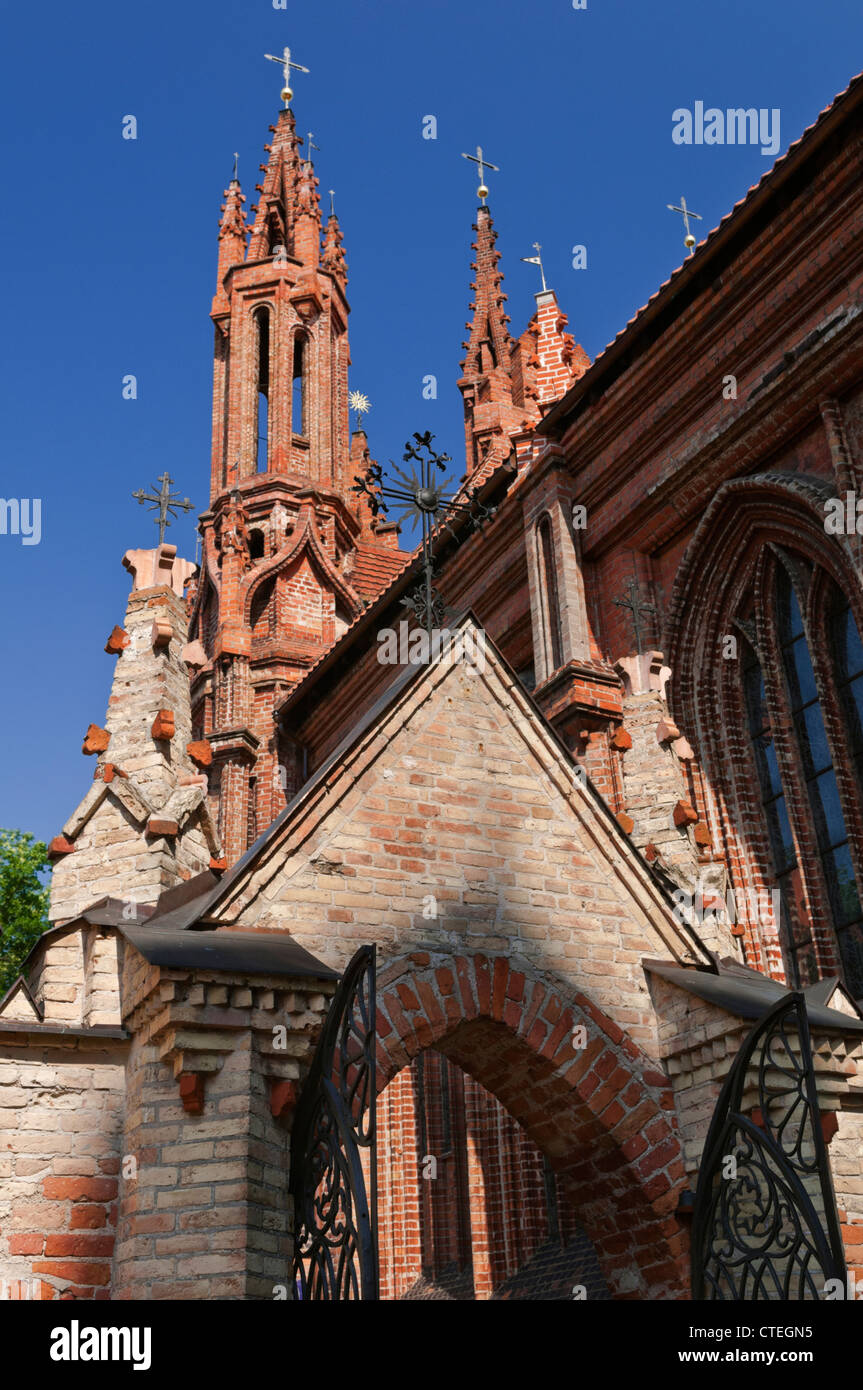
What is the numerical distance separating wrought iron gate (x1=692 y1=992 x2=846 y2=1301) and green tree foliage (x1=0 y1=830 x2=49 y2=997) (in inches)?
690

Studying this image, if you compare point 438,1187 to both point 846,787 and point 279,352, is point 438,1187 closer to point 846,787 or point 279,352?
point 846,787

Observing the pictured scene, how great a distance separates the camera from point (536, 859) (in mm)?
7703

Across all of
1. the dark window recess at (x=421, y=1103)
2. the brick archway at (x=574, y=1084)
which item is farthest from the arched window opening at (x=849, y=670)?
the dark window recess at (x=421, y=1103)

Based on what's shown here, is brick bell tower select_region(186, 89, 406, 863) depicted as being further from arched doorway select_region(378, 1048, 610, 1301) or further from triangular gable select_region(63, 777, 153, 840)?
triangular gable select_region(63, 777, 153, 840)

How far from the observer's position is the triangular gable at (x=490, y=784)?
7.13 metres

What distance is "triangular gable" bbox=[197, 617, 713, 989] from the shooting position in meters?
7.13

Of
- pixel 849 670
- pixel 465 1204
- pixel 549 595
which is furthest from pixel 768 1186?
pixel 465 1204

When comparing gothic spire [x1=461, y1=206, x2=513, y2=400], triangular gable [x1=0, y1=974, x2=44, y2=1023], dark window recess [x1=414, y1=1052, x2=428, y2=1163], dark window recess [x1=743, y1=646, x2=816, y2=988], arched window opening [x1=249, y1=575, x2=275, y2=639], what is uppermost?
gothic spire [x1=461, y1=206, x2=513, y2=400]

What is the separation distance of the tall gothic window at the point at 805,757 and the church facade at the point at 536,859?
4 cm

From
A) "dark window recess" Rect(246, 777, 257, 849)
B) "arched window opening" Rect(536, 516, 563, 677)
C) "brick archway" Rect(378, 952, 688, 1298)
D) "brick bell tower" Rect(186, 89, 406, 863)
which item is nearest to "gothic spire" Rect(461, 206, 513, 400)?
"brick bell tower" Rect(186, 89, 406, 863)

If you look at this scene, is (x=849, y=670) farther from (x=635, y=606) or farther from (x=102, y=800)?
(x=102, y=800)

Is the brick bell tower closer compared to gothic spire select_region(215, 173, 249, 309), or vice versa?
the brick bell tower

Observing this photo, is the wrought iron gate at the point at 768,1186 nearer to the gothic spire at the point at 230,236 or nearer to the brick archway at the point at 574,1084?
the brick archway at the point at 574,1084

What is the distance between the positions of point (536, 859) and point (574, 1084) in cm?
129
